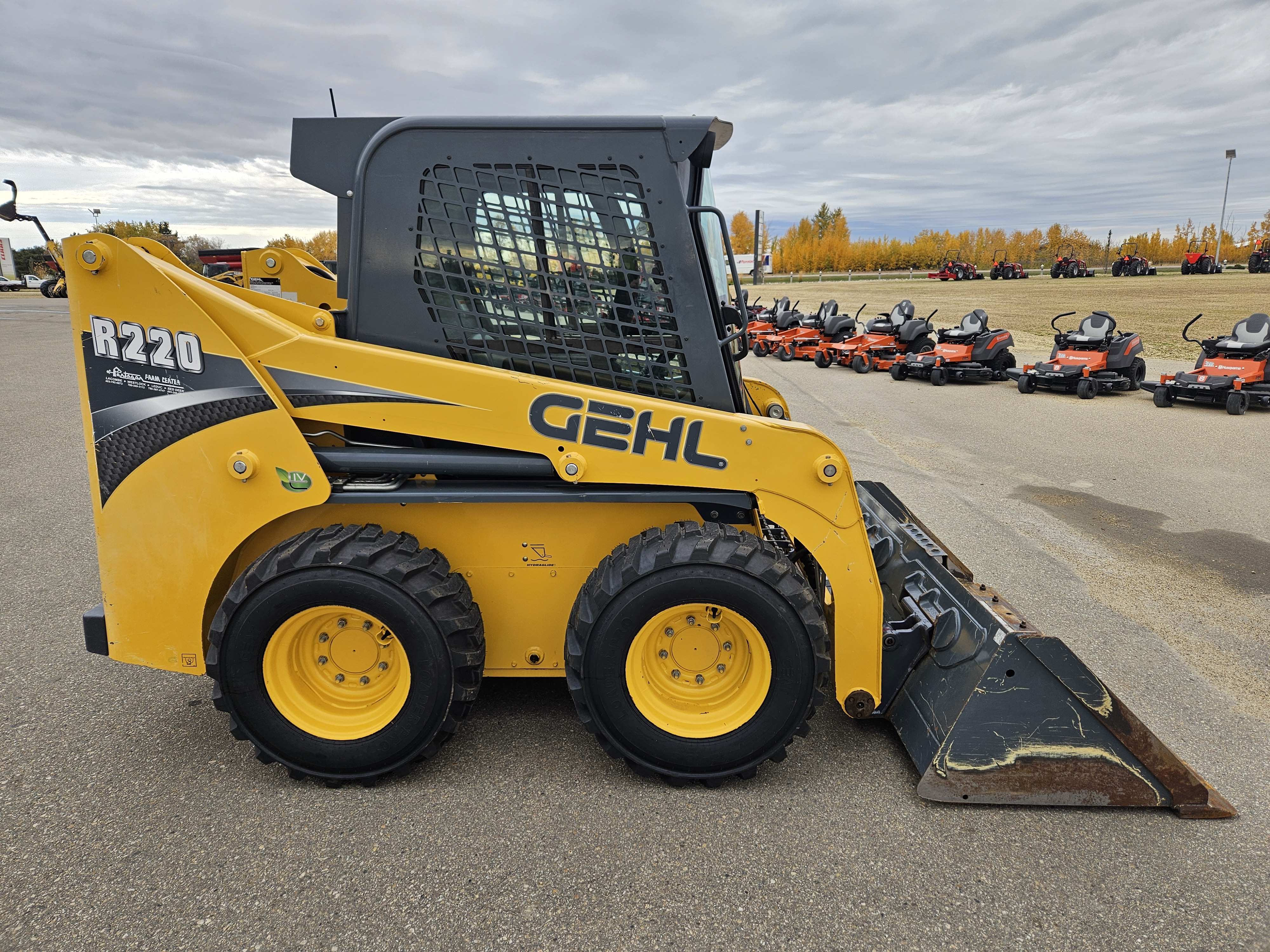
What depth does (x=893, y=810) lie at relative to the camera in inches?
114

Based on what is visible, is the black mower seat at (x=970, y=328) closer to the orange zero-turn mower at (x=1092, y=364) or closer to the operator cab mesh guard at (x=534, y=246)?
the orange zero-turn mower at (x=1092, y=364)

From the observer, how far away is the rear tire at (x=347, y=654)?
2.86 meters

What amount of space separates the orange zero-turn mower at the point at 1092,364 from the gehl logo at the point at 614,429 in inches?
494

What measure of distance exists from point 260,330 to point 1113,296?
43.4m

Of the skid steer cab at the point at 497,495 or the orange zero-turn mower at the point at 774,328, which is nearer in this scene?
the skid steer cab at the point at 497,495

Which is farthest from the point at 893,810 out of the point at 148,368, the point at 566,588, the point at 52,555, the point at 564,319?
the point at 52,555

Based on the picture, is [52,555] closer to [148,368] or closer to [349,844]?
[148,368]

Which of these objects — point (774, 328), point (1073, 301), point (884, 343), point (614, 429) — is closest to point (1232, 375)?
point (884, 343)

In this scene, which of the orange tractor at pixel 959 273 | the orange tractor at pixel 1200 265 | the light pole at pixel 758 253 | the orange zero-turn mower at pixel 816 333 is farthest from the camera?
the orange tractor at pixel 959 273

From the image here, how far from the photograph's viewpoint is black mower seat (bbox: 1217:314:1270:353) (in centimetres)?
1173

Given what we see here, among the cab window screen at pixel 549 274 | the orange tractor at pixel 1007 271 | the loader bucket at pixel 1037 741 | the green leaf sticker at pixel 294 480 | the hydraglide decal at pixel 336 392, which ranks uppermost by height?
the orange tractor at pixel 1007 271

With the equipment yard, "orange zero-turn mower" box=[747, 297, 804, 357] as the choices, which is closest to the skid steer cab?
the equipment yard

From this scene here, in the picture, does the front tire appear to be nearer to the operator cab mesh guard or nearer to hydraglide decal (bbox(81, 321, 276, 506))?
the operator cab mesh guard

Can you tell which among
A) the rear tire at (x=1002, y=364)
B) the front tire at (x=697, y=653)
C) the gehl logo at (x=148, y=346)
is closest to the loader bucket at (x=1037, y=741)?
the front tire at (x=697, y=653)
